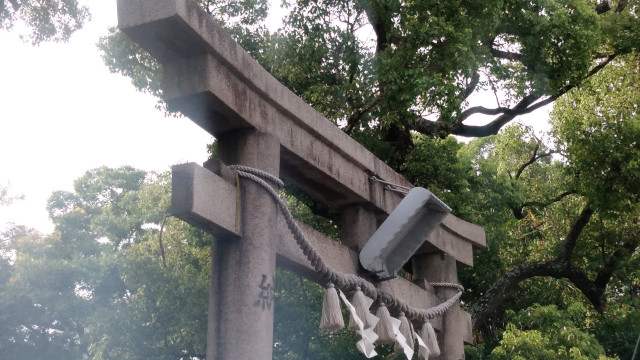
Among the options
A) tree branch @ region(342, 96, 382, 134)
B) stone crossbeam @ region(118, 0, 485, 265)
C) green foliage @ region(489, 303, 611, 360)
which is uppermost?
tree branch @ region(342, 96, 382, 134)

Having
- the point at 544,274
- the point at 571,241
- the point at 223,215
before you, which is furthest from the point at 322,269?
the point at 571,241

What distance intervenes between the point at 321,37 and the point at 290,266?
16.4 ft

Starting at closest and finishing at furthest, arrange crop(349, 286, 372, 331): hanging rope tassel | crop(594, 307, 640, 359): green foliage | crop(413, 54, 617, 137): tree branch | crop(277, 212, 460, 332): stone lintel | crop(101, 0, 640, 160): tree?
crop(277, 212, 460, 332): stone lintel < crop(349, 286, 372, 331): hanging rope tassel < crop(101, 0, 640, 160): tree < crop(413, 54, 617, 137): tree branch < crop(594, 307, 640, 359): green foliage

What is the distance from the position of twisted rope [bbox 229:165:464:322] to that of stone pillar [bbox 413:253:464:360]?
1028 mm

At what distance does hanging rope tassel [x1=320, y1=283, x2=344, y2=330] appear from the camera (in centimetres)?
407

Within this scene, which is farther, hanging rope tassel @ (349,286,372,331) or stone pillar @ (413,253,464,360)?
stone pillar @ (413,253,464,360)

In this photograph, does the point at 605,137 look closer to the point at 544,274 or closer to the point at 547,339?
the point at 544,274

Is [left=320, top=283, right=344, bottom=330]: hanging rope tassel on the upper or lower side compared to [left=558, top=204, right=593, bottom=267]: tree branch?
lower

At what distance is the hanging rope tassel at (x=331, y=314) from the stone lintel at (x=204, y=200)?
0.71m

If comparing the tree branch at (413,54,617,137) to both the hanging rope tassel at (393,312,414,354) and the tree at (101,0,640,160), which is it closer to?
the tree at (101,0,640,160)

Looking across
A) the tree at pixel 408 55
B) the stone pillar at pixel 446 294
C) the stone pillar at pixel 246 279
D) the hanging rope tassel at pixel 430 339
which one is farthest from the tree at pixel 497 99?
the stone pillar at pixel 246 279

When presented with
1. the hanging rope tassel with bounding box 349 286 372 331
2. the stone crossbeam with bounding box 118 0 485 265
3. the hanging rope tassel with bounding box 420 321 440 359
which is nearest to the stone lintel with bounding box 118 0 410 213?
the stone crossbeam with bounding box 118 0 485 265

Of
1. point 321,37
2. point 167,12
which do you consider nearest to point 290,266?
point 167,12

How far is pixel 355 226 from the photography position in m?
5.34
